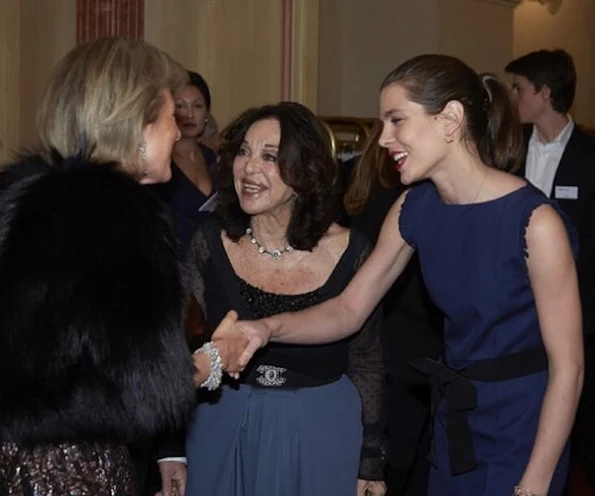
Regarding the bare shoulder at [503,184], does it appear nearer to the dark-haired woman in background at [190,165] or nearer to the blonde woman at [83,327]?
the blonde woman at [83,327]

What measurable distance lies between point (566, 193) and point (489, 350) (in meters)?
2.77

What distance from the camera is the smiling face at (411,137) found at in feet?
9.32

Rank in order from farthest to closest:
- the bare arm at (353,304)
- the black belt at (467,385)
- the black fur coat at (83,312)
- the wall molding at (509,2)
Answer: the wall molding at (509,2), the bare arm at (353,304), the black belt at (467,385), the black fur coat at (83,312)

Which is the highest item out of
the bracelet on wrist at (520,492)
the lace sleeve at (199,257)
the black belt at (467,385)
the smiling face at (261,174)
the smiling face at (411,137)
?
the smiling face at (411,137)

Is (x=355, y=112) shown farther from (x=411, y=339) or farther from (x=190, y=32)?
(x=411, y=339)

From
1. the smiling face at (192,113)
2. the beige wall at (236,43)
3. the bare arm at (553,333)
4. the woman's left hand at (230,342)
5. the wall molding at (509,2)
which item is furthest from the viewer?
the wall molding at (509,2)

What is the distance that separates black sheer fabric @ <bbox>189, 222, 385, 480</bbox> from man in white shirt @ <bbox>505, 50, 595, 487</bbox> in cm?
189

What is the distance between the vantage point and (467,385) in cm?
281

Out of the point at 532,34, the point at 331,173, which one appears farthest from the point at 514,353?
the point at 532,34

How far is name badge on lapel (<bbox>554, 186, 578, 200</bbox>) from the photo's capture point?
541cm

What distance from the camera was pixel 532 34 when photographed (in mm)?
9195

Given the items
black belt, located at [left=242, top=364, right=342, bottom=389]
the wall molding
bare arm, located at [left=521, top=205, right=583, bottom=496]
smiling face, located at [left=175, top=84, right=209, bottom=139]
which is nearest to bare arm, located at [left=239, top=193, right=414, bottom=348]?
black belt, located at [left=242, top=364, right=342, bottom=389]

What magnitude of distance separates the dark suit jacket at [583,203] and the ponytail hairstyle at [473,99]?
80.2 inches

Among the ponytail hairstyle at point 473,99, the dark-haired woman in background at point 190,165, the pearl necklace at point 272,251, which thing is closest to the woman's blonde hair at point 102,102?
the ponytail hairstyle at point 473,99
